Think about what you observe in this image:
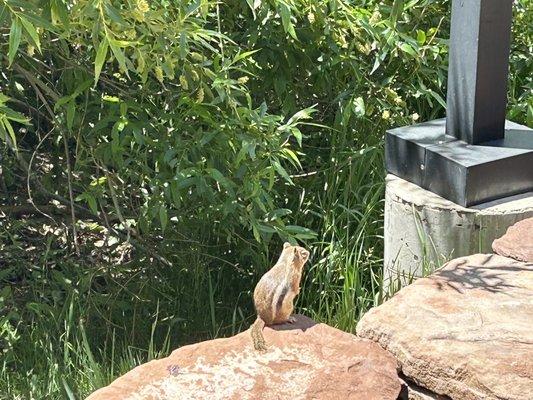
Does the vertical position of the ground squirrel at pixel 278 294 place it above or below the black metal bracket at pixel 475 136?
below

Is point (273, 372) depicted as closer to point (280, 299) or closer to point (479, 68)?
point (280, 299)

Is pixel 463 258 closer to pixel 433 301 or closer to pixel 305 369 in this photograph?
pixel 433 301

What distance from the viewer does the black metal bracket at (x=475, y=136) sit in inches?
164

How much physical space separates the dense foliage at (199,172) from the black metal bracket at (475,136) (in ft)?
1.11

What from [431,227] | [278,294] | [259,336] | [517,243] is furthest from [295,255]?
[517,243]

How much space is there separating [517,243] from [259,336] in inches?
45.1

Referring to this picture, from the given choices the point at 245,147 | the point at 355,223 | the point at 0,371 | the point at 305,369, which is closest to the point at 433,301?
the point at 305,369

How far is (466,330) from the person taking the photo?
336 centimetres

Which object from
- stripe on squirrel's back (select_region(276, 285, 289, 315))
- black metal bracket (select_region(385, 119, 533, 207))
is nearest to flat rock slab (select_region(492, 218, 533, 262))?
black metal bracket (select_region(385, 119, 533, 207))

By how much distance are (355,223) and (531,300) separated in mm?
1321

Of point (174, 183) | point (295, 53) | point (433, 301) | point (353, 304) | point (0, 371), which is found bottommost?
point (0, 371)

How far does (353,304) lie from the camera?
4.32 m

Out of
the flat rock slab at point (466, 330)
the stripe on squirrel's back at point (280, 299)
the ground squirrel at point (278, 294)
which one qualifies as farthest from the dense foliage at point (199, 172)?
the flat rock slab at point (466, 330)

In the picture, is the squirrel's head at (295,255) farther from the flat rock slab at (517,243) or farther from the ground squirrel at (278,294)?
the flat rock slab at (517,243)
